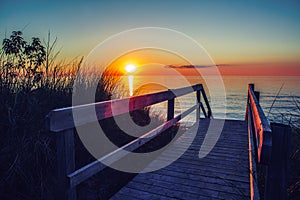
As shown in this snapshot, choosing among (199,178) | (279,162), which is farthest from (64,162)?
(199,178)

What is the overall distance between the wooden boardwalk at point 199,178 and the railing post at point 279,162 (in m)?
1.31

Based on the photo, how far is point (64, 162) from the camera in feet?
5.50

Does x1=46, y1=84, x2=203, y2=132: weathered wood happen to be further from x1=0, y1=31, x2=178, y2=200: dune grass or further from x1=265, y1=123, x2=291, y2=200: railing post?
x1=265, y1=123, x2=291, y2=200: railing post

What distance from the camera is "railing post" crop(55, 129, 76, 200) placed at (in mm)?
1640

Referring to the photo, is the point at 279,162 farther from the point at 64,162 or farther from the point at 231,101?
the point at 231,101

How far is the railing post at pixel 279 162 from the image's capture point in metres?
1.05

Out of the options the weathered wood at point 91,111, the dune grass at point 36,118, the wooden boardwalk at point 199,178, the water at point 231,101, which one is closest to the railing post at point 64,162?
the weathered wood at point 91,111

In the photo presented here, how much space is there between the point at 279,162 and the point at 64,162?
60.9 inches

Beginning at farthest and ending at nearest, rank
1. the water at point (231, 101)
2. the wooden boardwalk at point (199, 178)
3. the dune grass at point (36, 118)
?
1. the water at point (231, 101)
2. the wooden boardwalk at point (199, 178)
3. the dune grass at point (36, 118)

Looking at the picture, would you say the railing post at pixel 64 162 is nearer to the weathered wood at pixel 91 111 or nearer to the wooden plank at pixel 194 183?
the weathered wood at pixel 91 111

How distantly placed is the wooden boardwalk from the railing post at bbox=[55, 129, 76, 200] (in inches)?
37.3

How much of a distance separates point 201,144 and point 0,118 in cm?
383

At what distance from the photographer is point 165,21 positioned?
8727mm

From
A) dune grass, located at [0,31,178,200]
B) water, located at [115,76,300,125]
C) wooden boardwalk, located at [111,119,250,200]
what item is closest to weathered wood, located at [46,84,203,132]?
dune grass, located at [0,31,178,200]
